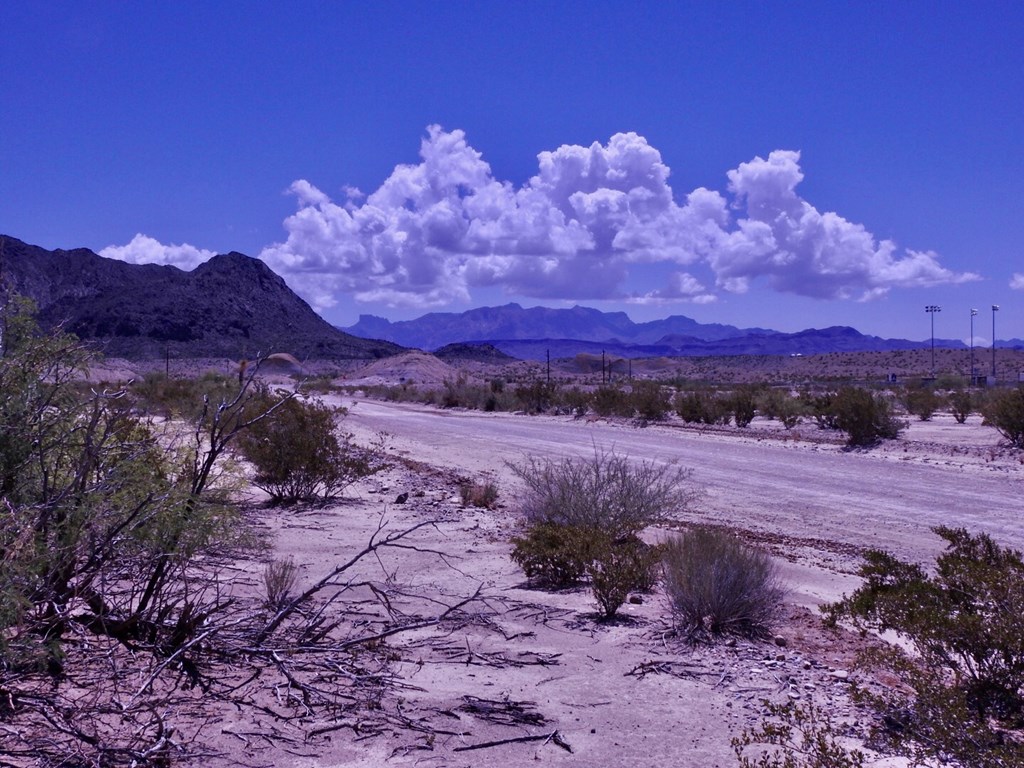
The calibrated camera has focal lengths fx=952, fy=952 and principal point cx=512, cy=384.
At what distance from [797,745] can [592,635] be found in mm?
2492

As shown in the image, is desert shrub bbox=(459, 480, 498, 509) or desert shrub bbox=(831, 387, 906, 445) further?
desert shrub bbox=(831, 387, 906, 445)

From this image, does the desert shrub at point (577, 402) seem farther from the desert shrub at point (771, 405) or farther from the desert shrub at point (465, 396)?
the desert shrub at point (771, 405)

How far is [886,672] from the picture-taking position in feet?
22.1

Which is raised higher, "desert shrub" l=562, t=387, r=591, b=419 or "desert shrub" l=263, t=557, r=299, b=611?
"desert shrub" l=562, t=387, r=591, b=419

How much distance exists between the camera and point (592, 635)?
7.80 metres

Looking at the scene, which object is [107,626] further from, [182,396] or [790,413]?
[790,413]

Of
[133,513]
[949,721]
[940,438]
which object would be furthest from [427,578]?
[940,438]

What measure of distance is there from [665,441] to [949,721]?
25694mm

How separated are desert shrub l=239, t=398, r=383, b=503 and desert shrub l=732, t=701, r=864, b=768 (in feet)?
35.8

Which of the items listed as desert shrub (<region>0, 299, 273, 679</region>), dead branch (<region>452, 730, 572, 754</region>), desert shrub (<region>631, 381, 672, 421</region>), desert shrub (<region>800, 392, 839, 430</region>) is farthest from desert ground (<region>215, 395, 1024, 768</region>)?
desert shrub (<region>631, 381, 672, 421</region>)

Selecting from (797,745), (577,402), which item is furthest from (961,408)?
(797,745)

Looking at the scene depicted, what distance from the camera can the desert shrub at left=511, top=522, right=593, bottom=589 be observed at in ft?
31.1

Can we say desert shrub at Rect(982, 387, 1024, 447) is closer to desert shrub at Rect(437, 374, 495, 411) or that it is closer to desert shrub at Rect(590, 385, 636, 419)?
desert shrub at Rect(590, 385, 636, 419)

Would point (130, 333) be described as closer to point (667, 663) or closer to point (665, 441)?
point (665, 441)
